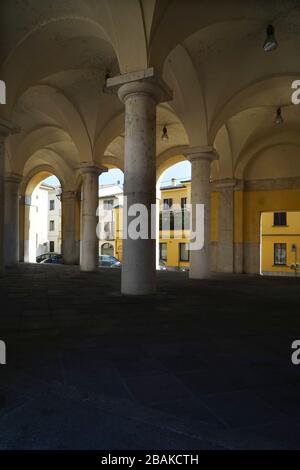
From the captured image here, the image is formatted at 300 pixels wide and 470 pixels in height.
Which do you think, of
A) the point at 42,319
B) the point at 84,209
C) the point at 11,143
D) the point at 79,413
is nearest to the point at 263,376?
the point at 79,413

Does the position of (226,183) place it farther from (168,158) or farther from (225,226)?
(168,158)

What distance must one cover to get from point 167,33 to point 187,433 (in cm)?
887

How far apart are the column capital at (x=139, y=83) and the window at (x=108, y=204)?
37.4m

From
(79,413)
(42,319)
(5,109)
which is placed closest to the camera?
(79,413)

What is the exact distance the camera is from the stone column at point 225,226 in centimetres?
1905

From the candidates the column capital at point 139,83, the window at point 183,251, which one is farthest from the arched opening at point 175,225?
the column capital at point 139,83

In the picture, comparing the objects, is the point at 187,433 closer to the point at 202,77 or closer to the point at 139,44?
the point at 139,44

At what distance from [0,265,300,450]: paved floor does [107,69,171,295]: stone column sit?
7.37 feet

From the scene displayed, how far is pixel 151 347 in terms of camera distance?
158 inches

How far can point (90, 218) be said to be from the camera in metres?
15.4

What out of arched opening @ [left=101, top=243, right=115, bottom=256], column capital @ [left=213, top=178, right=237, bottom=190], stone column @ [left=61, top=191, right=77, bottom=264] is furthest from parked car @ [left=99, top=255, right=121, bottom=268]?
arched opening @ [left=101, top=243, right=115, bottom=256]

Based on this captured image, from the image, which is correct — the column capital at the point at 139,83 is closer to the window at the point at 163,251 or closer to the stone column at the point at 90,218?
the stone column at the point at 90,218

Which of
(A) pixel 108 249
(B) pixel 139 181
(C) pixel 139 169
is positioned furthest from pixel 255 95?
(A) pixel 108 249

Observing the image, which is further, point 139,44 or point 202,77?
point 202,77
